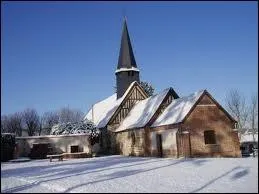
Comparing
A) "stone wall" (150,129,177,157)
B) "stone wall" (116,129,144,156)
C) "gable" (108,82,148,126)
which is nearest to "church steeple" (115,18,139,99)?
"gable" (108,82,148,126)

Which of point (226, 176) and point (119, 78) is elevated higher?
point (119, 78)

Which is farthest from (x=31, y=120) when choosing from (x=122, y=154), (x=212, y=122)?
(x=212, y=122)

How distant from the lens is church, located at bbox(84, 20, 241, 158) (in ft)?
82.6

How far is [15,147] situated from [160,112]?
581 inches

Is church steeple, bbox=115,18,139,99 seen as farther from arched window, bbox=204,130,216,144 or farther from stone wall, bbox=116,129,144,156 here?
arched window, bbox=204,130,216,144

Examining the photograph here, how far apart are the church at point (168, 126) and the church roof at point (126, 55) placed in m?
2.31

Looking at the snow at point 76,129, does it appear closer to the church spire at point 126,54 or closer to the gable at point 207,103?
the church spire at point 126,54

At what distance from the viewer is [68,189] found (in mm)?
11109

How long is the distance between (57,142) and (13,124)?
40.1 m

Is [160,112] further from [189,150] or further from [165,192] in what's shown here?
[165,192]

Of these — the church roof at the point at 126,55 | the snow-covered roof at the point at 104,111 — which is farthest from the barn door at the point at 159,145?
the church roof at the point at 126,55

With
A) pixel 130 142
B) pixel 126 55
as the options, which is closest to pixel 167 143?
pixel 130 142

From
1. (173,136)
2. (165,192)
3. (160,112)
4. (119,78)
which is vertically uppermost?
(119,78)

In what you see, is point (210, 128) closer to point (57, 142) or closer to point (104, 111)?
point (57, 142)
